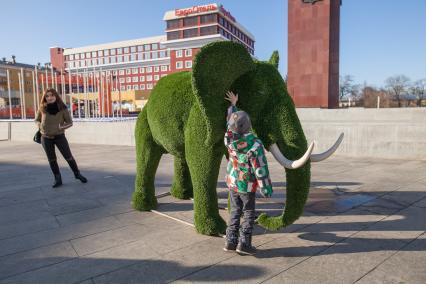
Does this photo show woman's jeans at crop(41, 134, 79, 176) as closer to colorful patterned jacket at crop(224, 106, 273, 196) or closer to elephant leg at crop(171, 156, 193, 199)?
elephant leg at crop(171, 156, 193, 199)

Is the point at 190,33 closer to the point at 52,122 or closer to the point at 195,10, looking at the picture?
the point at 195,10

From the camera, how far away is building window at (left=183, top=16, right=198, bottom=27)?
69.1 meters

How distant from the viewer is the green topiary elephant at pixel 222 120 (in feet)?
11.0

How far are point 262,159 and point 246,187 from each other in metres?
0.33

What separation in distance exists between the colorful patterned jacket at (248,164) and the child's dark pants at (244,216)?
0.32 ft

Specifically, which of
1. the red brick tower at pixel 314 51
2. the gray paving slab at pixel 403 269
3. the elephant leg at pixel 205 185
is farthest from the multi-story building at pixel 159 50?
the gray paving slab at pixel 403 269

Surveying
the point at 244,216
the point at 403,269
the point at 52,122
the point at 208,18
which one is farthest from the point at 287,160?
the point at 208,18

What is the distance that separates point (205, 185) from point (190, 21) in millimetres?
71036

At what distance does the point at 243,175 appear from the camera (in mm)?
3227

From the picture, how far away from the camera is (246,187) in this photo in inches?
127

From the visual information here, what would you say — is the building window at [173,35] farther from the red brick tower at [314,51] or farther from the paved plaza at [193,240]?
the paved plaza at [193,240]

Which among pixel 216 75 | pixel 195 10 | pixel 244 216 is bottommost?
pixel 244 216

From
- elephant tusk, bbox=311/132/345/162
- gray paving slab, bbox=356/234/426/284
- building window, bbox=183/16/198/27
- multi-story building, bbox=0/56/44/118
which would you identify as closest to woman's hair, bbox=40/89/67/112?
elephant tusk, bbox=311/132/345/162

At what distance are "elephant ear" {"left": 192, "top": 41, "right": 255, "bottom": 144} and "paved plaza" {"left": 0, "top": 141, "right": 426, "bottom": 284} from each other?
1328 mm
